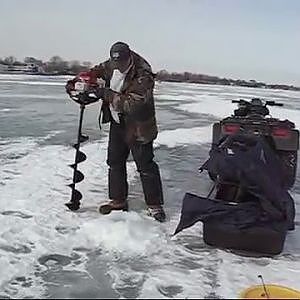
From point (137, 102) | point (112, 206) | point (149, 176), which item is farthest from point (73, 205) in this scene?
point (137, 102)

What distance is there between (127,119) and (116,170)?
639mm

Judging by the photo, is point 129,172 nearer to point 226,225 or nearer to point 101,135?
point 226,225

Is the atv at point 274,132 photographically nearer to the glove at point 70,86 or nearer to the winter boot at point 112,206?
the winter boot at point 112,206

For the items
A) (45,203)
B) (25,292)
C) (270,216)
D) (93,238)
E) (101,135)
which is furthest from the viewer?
(101,135)

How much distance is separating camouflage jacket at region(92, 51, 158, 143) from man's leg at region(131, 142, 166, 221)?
12 centimetres

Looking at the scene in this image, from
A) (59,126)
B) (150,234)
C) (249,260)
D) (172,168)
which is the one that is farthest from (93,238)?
(59,126)

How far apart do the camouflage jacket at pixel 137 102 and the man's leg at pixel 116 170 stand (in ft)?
0.64

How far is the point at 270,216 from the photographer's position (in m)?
4.64

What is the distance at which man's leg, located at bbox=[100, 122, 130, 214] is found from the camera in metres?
5.83

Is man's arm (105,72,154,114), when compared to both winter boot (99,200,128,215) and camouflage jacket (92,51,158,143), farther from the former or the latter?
winter boot (99,200,128,215)

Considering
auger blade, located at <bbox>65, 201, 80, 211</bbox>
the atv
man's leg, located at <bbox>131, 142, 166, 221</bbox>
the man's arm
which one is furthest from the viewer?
the atv

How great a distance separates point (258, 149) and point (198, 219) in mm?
805

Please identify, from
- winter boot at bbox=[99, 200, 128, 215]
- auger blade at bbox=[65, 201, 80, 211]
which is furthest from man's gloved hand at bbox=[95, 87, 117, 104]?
auger blade at bbox=[65, 201, 80, 211]

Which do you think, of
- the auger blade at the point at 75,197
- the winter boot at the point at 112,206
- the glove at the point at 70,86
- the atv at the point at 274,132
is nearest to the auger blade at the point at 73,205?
the auger blade at the point at 75,197
